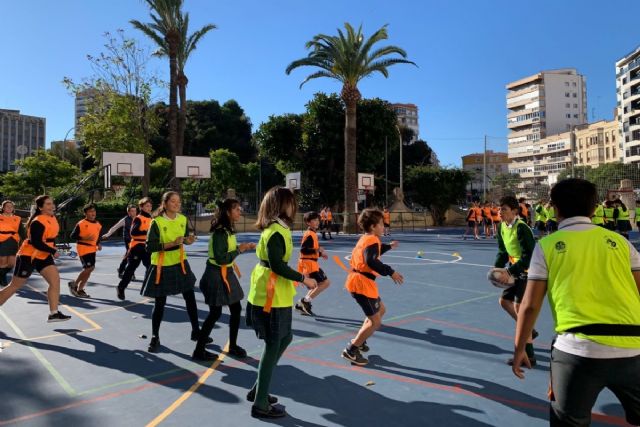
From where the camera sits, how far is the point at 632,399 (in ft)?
7.34

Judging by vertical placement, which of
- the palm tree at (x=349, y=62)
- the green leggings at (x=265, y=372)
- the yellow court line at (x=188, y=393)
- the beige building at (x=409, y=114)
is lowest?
the yellow court line at (x=188, y=393)

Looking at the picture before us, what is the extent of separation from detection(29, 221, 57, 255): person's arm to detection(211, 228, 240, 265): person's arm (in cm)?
302

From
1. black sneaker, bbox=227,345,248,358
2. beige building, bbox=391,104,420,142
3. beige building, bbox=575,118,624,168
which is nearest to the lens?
black sneaker, bbox=227,345,248,358

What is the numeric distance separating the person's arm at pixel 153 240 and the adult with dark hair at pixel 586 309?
4166 mm

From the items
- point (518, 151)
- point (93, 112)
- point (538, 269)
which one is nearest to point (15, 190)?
point (93, 112)

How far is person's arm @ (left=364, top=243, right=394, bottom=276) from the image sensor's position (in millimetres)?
4852

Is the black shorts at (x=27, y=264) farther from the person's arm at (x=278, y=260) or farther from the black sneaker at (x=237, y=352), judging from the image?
the person's arm at (x=278, y=260)

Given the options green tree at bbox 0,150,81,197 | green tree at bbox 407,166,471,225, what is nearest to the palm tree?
green tree at bbox 407,166,471,225

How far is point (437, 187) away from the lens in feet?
120

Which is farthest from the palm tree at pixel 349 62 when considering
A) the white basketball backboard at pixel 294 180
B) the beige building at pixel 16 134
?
the beige building at pixel 16 134

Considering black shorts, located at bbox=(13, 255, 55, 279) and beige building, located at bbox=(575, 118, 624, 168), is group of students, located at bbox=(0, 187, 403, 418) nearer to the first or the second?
black shorts, located at bbox=(13, 255, 55, 279)

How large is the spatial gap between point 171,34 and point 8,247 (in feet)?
65.7

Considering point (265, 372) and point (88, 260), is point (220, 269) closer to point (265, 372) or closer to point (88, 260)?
point (265, 372)

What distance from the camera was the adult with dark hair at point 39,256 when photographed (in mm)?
6441
